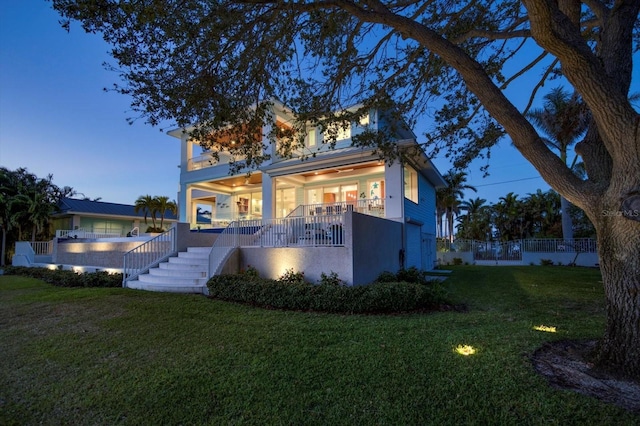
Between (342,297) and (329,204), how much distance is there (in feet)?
14.9

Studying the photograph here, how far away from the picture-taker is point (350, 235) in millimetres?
8148

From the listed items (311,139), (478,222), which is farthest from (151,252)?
(478,222)

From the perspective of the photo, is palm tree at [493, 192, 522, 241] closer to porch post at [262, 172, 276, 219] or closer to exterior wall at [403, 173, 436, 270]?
exterior wall at [403, 173, 436, 270]

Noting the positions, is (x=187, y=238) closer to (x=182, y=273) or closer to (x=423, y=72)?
(x=182, y=273)

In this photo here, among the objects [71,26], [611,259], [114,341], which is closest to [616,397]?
[611,259]

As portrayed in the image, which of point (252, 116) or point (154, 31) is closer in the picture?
point (154, 31)

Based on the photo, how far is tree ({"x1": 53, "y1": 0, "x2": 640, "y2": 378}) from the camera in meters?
3.38

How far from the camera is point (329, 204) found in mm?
10984

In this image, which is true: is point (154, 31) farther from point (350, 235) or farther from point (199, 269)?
point (199, 269)

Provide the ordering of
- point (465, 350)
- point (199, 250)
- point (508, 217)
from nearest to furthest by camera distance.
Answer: point (465, 350) → point (199, 250) → point (508, 217)

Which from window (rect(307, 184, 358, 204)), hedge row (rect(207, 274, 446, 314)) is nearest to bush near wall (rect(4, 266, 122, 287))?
hedge row (rect(207, 274, 446, 314))

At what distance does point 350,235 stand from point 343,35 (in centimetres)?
486

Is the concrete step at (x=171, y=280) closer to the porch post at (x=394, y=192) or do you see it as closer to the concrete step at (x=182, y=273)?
the concrete step at (x=182, y=273)

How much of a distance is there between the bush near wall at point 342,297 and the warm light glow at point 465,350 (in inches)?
103
